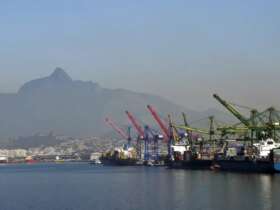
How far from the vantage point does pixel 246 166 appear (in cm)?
11738

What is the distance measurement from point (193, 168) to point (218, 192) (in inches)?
2846

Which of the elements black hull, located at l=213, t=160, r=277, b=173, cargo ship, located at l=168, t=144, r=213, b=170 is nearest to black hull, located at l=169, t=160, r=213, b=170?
cargo ship, located at l=168, t=144, r=213, b=170

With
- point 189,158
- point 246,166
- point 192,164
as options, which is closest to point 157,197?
point 246,166

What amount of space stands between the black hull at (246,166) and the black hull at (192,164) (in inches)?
268

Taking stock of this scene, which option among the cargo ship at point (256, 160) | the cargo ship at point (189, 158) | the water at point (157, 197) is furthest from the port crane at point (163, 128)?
the water at point (157, 197)

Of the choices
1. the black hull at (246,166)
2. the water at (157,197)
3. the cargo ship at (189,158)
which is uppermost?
the cargo ship at (189,158)

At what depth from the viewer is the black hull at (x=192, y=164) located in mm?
138637

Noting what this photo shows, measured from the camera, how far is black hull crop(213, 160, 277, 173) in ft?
359

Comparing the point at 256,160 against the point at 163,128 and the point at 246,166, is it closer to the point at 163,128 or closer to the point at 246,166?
the point at 246,166

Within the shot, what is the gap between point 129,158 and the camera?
197 metres

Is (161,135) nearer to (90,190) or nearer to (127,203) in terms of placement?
(90,190)

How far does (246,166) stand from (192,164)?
94.8 ft

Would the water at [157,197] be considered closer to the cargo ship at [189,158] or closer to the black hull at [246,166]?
the black hull at [246,166]

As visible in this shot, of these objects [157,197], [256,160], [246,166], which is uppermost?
[256,160]
